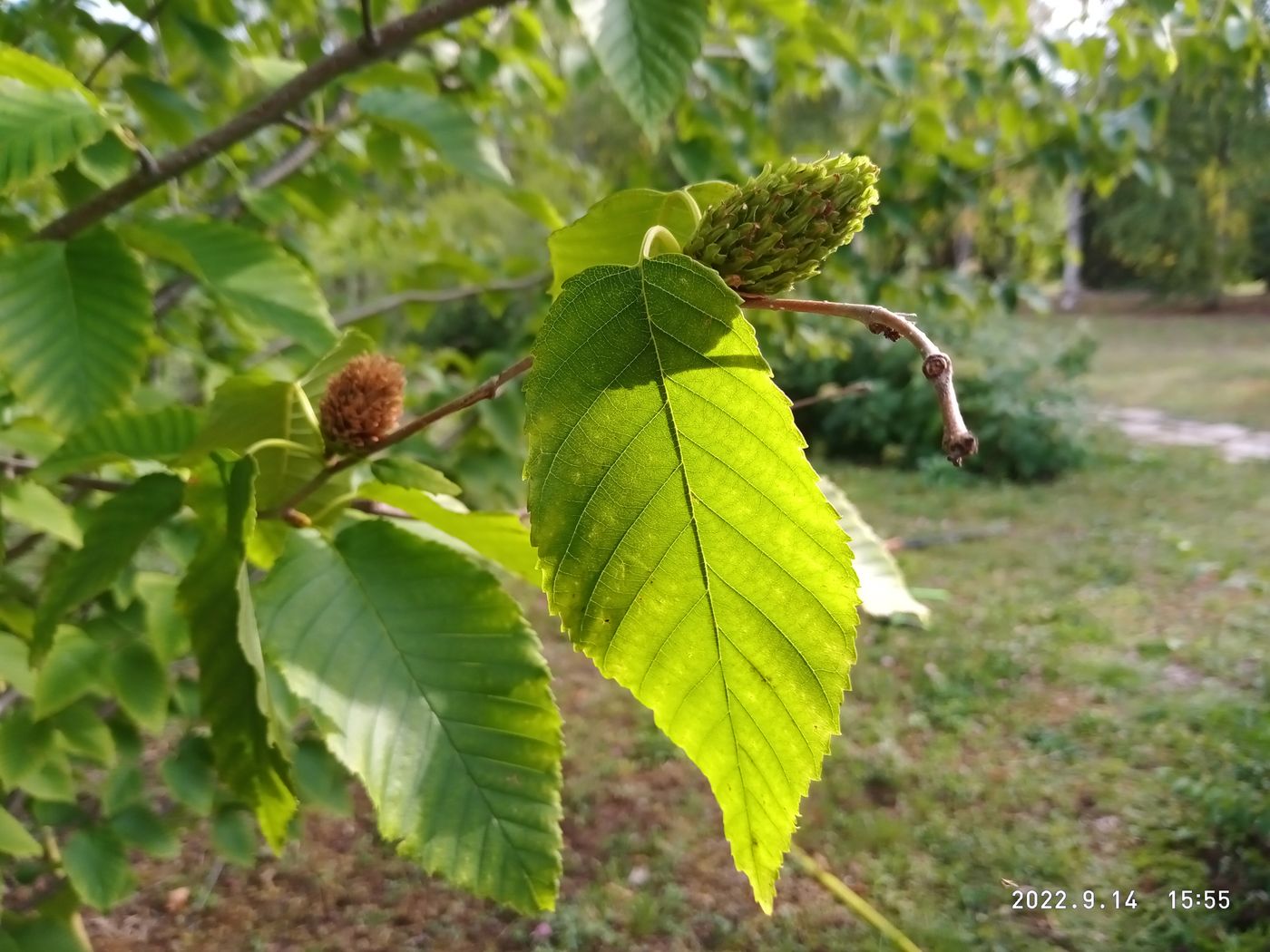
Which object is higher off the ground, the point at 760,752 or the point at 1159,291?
the point at 1159,291

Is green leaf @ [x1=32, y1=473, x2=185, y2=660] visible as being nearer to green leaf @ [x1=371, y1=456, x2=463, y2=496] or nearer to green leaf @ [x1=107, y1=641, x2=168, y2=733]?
green leaf @ [x1=371, y1=456, x2=463, y2=496]

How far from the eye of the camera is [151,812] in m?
1.84

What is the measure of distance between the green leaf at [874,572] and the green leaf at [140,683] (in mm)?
1111

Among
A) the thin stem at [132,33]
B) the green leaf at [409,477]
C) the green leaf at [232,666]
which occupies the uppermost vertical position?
the thin stem at [132,33]

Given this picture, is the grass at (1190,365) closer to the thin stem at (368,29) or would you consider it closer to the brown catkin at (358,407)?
the thin stem at (368,29)

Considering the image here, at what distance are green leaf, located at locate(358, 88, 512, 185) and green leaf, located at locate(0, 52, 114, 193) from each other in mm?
411

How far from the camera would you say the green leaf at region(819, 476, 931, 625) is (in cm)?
93

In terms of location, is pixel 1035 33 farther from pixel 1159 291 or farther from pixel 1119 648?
pixel 1159 291

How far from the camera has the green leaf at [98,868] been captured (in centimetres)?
160

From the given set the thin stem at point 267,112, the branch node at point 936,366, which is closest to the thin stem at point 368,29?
the thin stem at point 267,112

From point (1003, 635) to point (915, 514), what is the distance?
7.86 feet

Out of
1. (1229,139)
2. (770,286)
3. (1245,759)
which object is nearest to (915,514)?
(1245,759)

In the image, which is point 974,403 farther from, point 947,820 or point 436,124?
point 436,124

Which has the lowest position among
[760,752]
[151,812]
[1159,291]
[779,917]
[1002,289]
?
[779,917]
